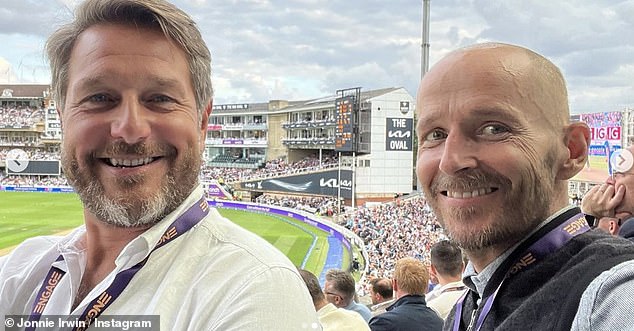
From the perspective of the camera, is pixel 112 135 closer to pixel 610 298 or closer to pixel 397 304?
pixel 610 298

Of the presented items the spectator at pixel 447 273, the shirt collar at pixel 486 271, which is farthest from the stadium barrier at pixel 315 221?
the shirt collar at pixel 486 271

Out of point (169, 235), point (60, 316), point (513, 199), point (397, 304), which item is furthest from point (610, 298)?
point (397, 304)

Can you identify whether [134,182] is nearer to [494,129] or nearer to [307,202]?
[494,129]

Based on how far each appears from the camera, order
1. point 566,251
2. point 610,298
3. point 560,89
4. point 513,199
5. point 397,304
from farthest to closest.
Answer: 1. point 397,304
2. point 560,89
3. point 513,199
4. point 566,251
5. point 610,298

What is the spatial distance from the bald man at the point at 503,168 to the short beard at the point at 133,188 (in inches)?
29.8

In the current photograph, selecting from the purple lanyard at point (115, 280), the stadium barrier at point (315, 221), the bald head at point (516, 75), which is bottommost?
the stadium barrier at point (315, 221)

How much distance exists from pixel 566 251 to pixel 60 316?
1425mm

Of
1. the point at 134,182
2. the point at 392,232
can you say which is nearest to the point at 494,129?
the point at 134,182

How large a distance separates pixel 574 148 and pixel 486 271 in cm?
47

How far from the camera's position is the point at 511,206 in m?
1.46

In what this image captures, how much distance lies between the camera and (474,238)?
1.51 meters

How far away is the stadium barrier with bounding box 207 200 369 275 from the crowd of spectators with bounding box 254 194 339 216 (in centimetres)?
215

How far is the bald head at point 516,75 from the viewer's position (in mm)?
1511

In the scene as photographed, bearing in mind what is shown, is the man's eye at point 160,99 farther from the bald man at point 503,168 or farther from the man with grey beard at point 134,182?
the bald man at point 503,168
